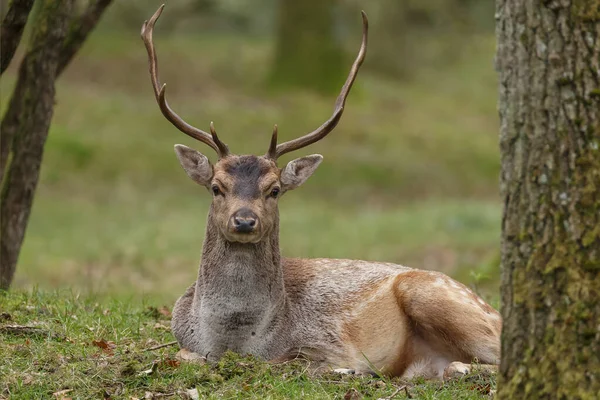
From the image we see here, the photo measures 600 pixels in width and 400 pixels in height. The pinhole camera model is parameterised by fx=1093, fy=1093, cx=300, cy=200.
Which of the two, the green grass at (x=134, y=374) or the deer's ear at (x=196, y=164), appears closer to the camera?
the green grass at (x=134, y=374)

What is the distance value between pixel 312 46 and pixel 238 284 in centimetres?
1882

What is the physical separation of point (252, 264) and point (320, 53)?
18736mm

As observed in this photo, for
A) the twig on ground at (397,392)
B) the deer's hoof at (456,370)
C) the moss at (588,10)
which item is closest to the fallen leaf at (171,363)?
the twig on ground at (397,392)

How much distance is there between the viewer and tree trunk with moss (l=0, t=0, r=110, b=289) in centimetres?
962

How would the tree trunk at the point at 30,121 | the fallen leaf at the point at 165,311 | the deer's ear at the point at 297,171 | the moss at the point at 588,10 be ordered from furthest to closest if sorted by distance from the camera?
1. the fallen leaf at the point at 165,311
2. the tree trunk at the point at 30,121
3. the deer's ear at the point at 297,171
4. the moss at the point at 588,10

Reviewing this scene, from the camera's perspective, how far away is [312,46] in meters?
26.4

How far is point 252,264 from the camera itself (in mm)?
8109

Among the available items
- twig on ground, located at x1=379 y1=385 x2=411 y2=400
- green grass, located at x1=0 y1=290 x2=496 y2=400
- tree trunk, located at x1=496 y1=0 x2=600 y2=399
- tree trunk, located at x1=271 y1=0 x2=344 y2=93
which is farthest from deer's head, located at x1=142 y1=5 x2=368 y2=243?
tree trunk, located at x1=271 y1=0 x2=344 y2=93

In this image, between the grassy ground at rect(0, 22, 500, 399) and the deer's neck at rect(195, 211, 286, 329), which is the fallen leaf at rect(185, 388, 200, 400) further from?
the deer's neck at rect(195, 211, 286, 329)

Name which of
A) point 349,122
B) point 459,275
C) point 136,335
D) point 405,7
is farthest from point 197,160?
point 405,7

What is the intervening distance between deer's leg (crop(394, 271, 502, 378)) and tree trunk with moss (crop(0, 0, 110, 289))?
3597 millimetres

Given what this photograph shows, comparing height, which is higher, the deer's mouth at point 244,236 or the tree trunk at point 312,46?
the tree trunk at point 312,46

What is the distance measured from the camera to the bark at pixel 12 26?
28.4 feet

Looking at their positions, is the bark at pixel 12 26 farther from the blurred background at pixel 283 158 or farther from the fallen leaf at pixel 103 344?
the blurred background at pixel 283 158
